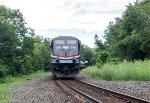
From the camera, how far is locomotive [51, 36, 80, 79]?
36906 mm

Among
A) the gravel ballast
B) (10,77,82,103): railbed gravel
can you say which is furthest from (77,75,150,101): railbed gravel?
(10,77,82,103): railbed gravel

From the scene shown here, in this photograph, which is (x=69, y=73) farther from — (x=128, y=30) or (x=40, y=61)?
(x=40, y=61)

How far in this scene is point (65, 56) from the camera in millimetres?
37000

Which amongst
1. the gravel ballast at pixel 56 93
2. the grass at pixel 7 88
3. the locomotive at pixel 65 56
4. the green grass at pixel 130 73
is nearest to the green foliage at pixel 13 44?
the grass at pixel 7 88

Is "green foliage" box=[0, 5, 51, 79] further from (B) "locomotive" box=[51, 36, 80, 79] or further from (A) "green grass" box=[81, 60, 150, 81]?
(A) "green grass" box=[81, 60, 150, 81]

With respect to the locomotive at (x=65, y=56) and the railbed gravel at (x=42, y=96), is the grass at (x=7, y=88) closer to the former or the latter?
the railbed gravel at (x=42, y=96)

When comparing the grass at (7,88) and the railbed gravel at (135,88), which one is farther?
the grass at (7,88)

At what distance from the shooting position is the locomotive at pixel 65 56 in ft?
121

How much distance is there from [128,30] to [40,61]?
33.8 m

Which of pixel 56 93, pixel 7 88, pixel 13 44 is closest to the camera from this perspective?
pixel 56 93

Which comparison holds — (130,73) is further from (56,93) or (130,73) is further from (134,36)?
(134,36)

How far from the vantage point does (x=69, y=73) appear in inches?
1487

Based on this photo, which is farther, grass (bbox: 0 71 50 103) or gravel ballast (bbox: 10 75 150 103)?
grass (bbox: 0 71 50 103)

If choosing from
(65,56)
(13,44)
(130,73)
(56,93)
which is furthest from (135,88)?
(13,44)
